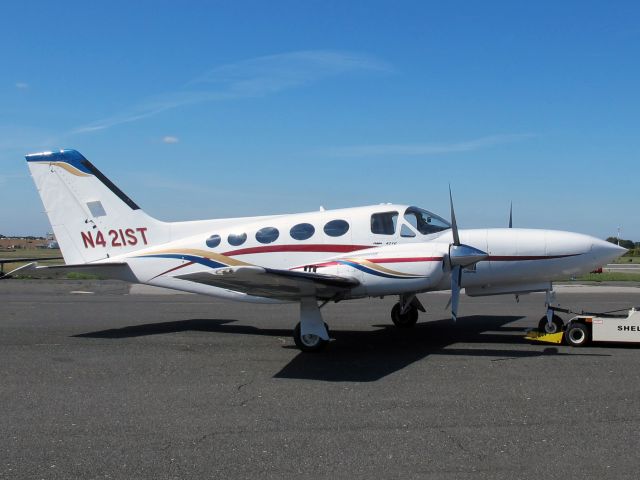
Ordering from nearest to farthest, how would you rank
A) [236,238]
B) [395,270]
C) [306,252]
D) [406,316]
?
[395,270] → [306,252] → [236,238] → [406,316]

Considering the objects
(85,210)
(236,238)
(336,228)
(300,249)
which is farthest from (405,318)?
(85,210)

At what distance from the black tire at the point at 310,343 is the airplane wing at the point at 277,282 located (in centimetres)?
72

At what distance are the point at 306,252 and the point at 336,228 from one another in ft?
2.57

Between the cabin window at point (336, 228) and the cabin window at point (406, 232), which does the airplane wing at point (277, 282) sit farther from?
the cabin window at point (406, 232)

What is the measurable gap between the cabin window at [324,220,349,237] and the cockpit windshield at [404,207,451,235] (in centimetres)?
122

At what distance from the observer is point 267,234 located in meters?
12.6

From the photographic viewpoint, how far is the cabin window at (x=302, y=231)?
40.4 feet

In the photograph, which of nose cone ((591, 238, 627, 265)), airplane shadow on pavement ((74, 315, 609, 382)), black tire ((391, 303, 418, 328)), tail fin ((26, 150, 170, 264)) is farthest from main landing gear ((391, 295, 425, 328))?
tail fin ((26, 150, 170, 264))

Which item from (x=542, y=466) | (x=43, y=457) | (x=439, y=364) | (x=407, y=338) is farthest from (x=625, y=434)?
(x=407, y=338)

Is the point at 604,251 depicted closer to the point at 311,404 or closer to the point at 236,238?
the point at 311,404

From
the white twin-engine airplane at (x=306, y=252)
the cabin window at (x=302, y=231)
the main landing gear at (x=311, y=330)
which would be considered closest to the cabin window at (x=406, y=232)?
the white twin-engine airplane at (x=306, y=252)

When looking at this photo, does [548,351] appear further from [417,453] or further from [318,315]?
[417,453]

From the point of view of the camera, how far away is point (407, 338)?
12.4 meters

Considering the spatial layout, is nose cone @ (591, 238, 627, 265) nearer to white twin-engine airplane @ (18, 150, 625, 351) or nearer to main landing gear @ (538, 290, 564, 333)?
white twin-engine airplane @ (18, 150, 625, 351)
